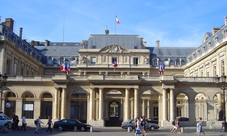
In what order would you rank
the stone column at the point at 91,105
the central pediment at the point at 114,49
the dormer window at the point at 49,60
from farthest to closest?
the dormer window at the point at 49,60 < the central pediment at the point at 114,49 < the stone column at the point at 91,105

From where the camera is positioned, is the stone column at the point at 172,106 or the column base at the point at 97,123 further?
the stone column at the point at 172,106

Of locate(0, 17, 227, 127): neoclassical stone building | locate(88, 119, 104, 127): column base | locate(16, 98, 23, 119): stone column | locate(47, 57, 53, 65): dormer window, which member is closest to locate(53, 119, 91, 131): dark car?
locate(88, 119, 104, 127): column base

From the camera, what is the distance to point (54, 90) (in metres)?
51.3

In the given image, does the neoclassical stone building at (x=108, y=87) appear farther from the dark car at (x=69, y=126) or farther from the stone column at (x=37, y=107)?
the dark car at (x=69, y=126)

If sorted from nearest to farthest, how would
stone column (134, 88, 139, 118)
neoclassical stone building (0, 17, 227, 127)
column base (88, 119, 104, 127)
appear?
column base (88, 119, 104, 127) → stone column (134, 88, 139, 118) → neoclassical stone building (0, 17, 227, 127)

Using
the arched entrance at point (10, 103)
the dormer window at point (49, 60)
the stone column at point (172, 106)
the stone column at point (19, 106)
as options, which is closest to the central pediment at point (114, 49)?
the dormer window at point (49, 60)

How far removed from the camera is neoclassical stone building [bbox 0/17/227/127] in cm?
5053

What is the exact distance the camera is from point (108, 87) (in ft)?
166

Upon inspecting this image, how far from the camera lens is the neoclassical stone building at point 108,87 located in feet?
166

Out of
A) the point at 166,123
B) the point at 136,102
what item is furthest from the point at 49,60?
the point at 166,123

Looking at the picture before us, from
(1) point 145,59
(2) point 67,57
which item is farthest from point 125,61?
(2) point 67,57

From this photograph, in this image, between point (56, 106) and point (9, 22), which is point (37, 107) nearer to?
point (56, 106)

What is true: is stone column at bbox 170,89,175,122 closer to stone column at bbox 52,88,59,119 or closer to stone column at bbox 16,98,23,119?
stone column at bbox 52,88,59,119

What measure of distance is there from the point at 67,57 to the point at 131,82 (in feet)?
119
